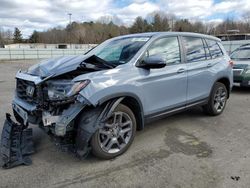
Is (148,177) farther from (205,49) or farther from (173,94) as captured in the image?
(205,49)

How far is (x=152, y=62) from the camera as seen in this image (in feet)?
12.1

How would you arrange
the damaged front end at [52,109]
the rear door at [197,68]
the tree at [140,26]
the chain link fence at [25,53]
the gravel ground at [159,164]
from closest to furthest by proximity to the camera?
the gravel ground at [159,164], the damaged front end at [52,109], the rear door at [197,68], the chain link fence at [25,53], the tree at [140,26]

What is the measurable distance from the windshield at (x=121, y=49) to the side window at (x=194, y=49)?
947 mm

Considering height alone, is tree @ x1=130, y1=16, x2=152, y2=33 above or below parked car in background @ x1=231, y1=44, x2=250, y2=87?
above

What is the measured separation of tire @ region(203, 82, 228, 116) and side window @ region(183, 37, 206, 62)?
2.68ft

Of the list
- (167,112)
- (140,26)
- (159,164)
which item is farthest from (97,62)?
(140,26)

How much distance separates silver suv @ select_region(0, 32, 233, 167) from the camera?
325cm

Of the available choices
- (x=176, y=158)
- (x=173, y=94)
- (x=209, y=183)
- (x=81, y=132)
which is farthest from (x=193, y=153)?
(x=81, y=132)

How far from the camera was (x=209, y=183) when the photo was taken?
2.97 metres

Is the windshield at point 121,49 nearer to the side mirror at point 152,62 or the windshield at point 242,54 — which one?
the side mirror at point 152,62

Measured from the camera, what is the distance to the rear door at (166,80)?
12.9 ft

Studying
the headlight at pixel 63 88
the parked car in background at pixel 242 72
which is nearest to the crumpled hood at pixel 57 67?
the headlight at pixel 63 88

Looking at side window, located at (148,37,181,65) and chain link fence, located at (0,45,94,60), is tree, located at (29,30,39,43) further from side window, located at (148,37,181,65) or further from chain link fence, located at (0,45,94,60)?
side window, located at (148,37,181,65)

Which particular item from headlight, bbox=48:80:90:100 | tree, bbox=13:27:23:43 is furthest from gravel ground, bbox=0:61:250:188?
tree, bbox=13:27:23:43
